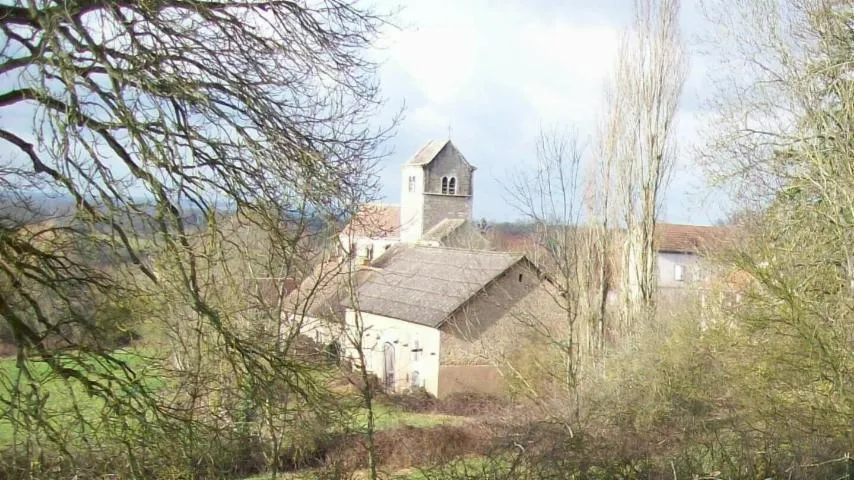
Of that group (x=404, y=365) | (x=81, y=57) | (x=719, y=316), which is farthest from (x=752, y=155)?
(x=404, y=365)

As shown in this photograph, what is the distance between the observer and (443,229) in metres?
53.6

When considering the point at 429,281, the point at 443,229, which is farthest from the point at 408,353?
the point at 443,229

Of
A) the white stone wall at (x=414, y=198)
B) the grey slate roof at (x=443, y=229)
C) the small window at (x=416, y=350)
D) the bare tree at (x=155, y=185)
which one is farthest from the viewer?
the white stone wall at (x=414, y=198)

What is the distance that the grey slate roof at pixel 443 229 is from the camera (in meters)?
52.4

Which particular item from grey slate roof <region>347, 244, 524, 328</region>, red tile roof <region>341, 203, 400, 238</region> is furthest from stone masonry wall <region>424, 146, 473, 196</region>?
red tile roof <region>341, 203, 400, 238</region>

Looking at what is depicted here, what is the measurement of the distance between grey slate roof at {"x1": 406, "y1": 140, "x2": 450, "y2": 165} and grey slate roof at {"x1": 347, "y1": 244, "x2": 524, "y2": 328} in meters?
23.9

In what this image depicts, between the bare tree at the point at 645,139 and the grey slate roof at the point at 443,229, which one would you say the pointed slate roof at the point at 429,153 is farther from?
the bare tree at the point at 645,139

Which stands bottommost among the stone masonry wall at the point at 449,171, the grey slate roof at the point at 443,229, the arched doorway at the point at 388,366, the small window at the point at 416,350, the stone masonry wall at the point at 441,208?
the arched doorway at the point at 388,366

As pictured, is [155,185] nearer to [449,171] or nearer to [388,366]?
[388,366]

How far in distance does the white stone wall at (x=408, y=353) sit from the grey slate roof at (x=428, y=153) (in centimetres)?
2779

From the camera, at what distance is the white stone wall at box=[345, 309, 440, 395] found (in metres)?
27.6

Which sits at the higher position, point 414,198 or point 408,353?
point 414,198

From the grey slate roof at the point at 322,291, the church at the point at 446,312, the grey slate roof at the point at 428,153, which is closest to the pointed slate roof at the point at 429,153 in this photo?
the grey slate roof at the point at 428,153

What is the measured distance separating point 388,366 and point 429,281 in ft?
11.7
